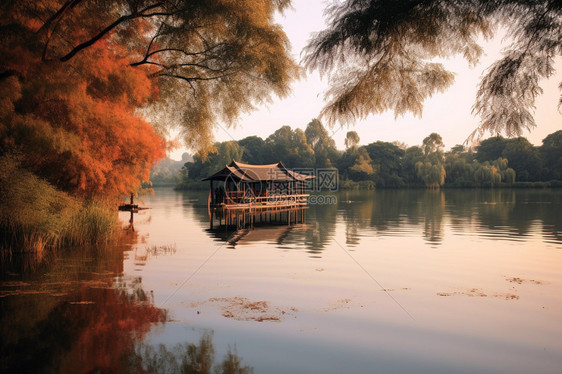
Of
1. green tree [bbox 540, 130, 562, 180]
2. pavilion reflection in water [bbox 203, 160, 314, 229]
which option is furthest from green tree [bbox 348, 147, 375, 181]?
pavilion reflection in water [bbox 203, 160, 314, 229]

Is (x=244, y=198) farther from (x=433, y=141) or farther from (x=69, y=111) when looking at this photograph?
(x=433, y=141)

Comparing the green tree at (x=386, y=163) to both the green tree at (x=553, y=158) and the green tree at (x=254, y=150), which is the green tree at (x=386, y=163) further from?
the green tree at (x=553, y=158)

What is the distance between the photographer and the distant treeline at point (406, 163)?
83562 millimetres

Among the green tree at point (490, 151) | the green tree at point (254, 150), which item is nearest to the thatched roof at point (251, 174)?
the green tree at point (254, 150)

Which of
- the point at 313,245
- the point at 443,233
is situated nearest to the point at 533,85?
the point at 313,245

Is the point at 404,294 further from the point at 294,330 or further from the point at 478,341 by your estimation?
the point at 294,330

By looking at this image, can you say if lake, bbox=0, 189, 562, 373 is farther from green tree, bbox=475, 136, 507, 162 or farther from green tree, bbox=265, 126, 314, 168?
green tree, bbox=475, 136, 507, 162

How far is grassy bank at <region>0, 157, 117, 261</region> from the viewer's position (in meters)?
11.1

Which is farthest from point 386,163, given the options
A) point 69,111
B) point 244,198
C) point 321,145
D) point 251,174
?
point 69,111

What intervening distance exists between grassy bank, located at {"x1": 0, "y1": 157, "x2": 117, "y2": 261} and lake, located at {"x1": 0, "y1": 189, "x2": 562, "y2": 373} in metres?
0.78

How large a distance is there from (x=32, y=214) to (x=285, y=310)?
26.5 ft

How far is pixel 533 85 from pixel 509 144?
9207 cm

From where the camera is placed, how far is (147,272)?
11.2 m

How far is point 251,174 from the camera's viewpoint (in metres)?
31.4
